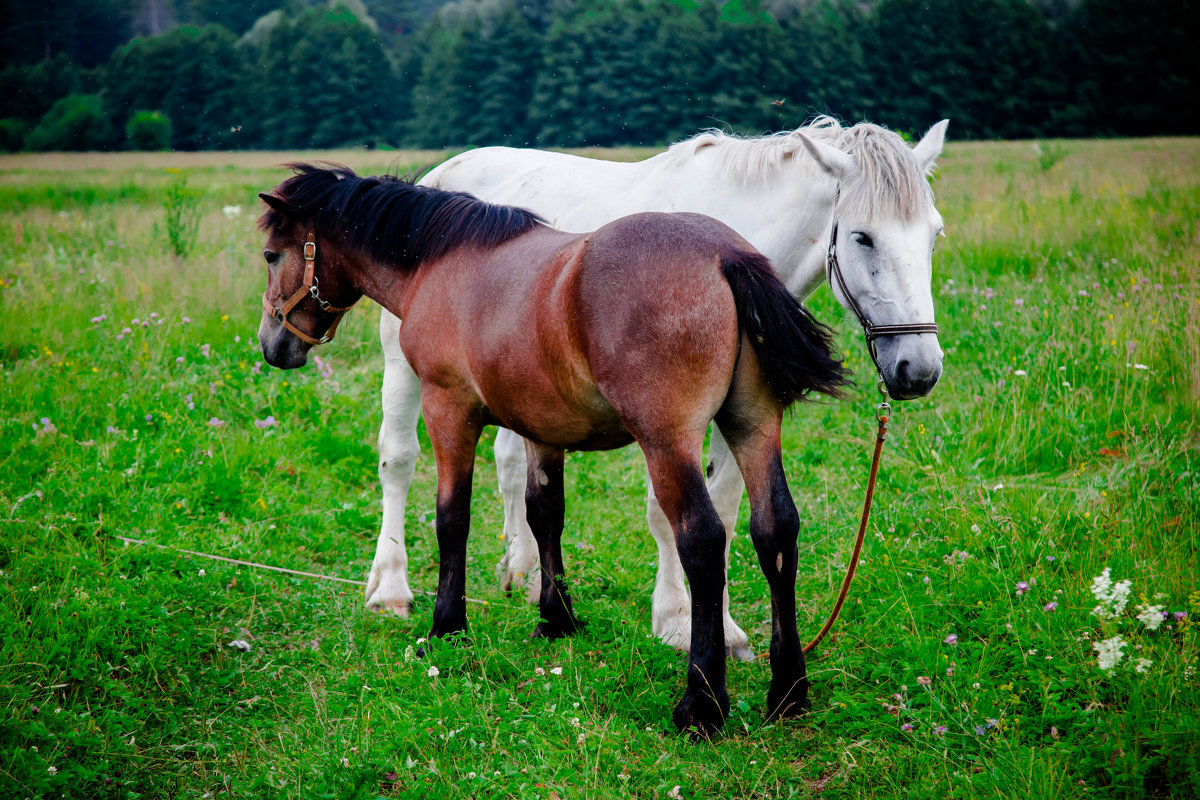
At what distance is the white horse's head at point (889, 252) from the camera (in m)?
2.98

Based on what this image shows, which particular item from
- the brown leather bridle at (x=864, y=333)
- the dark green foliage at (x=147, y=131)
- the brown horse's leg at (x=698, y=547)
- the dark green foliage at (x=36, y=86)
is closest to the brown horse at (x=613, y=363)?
the brown horse's leg at (x=698, y=547)

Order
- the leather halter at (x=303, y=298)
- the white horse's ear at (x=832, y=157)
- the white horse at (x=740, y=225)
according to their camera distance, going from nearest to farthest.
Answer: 1. the white horse at (x=740, y=225)
2. the white horse's ear at (x=832, y=157)
3. the leather halter at (x=303, y=298)

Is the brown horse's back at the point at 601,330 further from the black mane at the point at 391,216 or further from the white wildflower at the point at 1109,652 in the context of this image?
the white wildflower at the point at 1109,652

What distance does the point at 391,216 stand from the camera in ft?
12.4

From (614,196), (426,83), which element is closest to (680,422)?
(614,196)

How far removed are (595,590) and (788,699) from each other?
1492 mm

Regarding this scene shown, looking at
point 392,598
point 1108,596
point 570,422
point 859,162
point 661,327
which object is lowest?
point 392,598

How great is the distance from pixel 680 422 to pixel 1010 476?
113 inches

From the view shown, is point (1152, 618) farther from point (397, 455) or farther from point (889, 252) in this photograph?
point (397, 455)

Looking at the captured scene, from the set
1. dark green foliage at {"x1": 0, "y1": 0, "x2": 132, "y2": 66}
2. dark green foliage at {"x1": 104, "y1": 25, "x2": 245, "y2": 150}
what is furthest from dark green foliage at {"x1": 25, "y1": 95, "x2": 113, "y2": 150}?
dark green foliage at {"x1": 104, "y1": 25, "x2": 245, "y2": 150}

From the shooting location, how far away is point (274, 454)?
5.56 meters

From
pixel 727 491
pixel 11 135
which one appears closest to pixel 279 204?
pixel 727 491

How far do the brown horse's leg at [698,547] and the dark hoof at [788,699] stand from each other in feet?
0.91

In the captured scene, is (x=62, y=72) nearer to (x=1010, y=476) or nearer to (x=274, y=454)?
(x=274, y=454)
